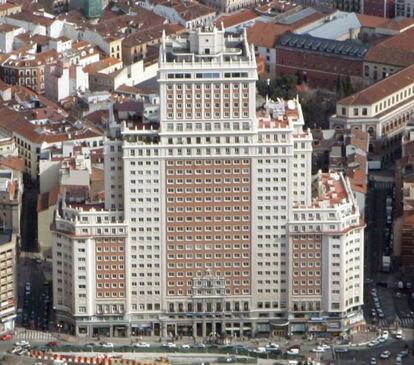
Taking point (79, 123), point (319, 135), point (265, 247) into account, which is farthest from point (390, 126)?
point (265, 247)

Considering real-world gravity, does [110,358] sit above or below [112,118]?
below

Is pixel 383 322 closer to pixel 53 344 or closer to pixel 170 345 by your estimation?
pixel 170 345

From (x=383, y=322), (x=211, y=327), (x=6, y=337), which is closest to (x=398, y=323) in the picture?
(x=383, y=322)

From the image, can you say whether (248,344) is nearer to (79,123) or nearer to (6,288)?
(6,288)

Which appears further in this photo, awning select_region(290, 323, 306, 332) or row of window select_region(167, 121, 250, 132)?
awning select_region(290, 323, 306, 332)

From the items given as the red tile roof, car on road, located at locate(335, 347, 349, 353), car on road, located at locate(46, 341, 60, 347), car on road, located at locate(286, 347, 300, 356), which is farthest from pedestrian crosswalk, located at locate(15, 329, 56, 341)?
the red tile roof

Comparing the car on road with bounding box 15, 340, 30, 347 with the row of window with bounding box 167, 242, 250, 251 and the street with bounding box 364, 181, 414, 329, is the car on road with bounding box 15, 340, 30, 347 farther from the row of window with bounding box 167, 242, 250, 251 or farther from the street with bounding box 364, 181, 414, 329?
the street with bounding box 364, 181, 414, 329

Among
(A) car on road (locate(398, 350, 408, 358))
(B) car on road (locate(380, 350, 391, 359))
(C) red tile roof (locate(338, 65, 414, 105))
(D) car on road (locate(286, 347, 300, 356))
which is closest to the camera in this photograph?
(B) car on road (locate(380, 350, 391, 359))
